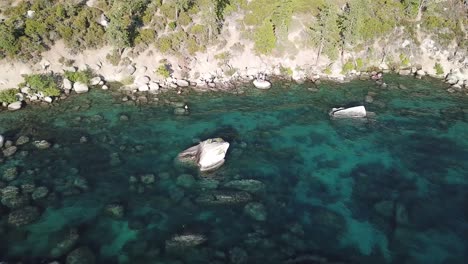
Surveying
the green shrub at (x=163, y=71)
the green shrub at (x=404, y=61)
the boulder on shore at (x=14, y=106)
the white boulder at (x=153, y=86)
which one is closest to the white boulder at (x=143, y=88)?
the white boulder at (x=153, y=86)

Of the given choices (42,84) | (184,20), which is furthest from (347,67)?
(42,84)

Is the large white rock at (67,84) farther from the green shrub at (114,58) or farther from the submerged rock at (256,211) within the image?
the submerged rock at (256,211)

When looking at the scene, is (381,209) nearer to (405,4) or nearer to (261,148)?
(261,148)

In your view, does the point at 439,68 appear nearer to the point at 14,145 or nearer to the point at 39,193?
the point at 39,193

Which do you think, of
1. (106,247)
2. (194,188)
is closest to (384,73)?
(194,188)

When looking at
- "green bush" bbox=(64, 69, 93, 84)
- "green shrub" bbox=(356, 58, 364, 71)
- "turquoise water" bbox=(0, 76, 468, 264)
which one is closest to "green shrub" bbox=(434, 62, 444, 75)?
"turquoise water" bbox=(0, 76, 468, 264)
